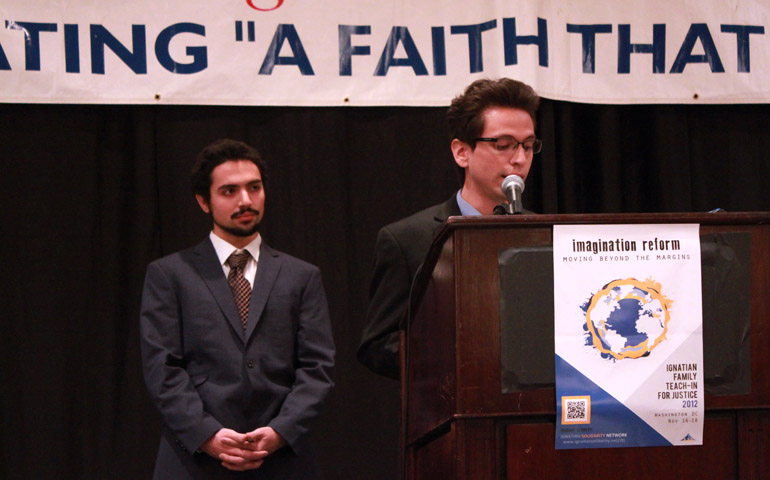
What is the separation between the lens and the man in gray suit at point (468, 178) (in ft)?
7.32

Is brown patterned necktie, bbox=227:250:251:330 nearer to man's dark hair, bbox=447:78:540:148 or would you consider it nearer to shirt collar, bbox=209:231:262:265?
shirt collar, bbox=209:231:262:265

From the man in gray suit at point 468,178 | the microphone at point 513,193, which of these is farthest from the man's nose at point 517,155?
the microphone at point 513,193

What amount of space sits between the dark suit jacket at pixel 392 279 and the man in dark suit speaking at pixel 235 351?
0.35m

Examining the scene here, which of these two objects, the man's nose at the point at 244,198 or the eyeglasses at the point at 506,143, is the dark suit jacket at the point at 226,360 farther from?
the eyeglasses at the point at 506,143

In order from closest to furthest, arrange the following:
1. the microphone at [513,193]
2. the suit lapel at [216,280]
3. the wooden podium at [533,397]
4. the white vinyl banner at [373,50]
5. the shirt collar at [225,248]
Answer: the wooden podium at [533,397], the microphone at [513,193], the suit lapel at [216,280], the shirt collar at [225,248], the white vinyl banner at [373,50]

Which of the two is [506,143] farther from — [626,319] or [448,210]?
[626,319]

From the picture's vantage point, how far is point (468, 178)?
7.71ft

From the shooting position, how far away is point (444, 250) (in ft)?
5.11

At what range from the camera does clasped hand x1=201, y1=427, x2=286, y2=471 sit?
237cm

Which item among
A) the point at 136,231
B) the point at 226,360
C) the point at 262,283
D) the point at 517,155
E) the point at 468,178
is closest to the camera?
the point at 517,155

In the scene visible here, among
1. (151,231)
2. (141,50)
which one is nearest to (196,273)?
(151,231)

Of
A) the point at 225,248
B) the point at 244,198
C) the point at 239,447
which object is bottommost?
the point at 239,447

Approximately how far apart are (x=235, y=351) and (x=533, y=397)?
4.10ft

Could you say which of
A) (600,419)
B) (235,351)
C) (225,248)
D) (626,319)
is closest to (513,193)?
(626,319)
